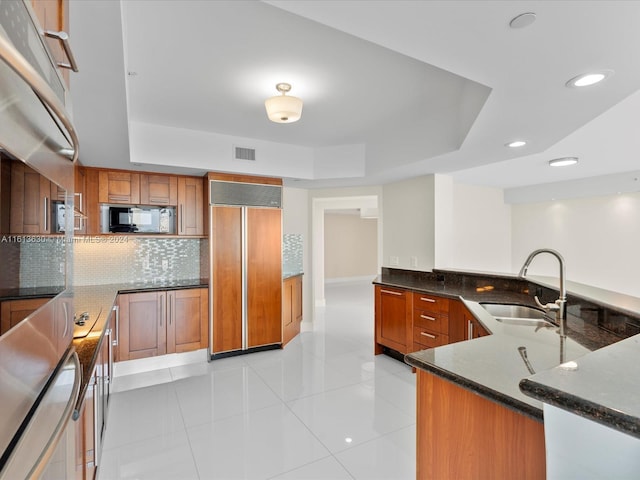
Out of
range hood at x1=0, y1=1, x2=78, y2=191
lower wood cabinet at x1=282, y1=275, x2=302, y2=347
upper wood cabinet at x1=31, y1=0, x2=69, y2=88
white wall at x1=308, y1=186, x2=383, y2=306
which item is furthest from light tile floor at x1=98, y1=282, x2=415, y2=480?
upper wood cabinet at x1=31, y1=0, x2=69, y2=88

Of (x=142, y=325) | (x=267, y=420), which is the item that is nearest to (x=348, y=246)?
(x=142, y=325)

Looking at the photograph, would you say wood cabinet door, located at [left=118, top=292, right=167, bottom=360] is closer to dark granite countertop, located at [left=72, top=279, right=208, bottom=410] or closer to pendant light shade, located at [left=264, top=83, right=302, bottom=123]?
dark granite countertop, located at [left=72, top=279, right=208, bottom=410]

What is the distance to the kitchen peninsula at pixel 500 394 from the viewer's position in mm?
1050

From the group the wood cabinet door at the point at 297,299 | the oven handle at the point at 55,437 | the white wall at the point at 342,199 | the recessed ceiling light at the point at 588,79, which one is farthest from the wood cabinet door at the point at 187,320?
the recessed ceiling light at the point at 588,79

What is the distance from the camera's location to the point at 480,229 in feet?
18.6

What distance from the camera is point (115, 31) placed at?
57.0 inches

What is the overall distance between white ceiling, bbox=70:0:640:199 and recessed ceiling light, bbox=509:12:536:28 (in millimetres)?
32

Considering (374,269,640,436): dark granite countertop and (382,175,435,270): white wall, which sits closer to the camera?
(374,269,640,436): dark granite countertop

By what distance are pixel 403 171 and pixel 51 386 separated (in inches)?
148

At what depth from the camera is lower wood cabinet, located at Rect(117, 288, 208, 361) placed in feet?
12.1

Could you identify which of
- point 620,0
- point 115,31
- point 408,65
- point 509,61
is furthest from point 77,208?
point 620,0

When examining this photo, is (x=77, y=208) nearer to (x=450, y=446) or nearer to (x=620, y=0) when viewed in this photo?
(x=450, y=446)

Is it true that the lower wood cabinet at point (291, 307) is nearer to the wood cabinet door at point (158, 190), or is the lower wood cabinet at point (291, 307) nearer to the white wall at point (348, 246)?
the wood cabinet door at point (158, 190)

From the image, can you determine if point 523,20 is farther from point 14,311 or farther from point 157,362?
point 157,362
